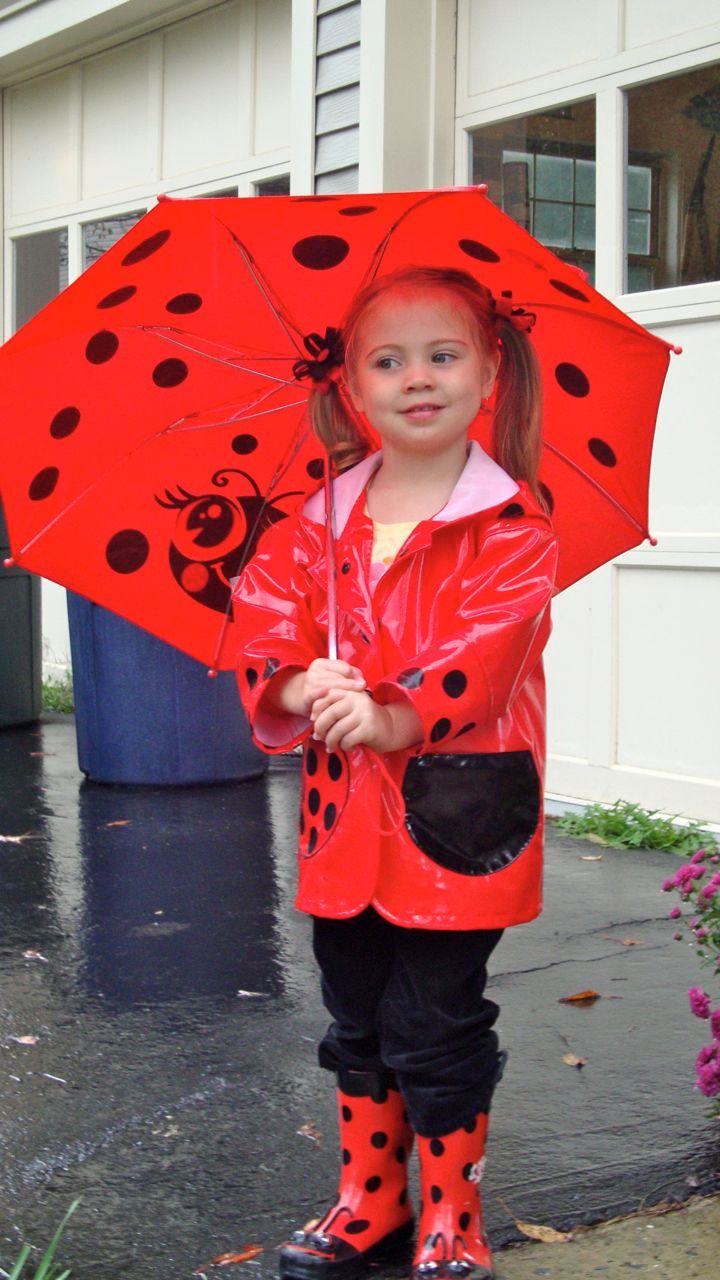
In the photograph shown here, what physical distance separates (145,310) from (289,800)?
11.8ft

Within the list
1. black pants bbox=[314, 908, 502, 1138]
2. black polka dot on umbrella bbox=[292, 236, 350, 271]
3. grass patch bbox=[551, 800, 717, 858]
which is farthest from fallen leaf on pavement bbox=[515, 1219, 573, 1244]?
grass patch bbox=[551, 800, 717, 858]

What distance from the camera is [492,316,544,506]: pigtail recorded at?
2471mm

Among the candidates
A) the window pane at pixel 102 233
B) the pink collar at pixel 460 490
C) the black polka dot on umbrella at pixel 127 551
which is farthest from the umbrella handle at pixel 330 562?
the window pane at pixel 102 233

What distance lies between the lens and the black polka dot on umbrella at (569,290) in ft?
8.16

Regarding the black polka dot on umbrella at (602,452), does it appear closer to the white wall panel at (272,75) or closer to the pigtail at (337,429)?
the pigtail at (337,429)

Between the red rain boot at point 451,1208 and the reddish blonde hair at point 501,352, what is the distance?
104cm

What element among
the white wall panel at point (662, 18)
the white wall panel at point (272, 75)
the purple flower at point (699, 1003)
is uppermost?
the white wall panel at point (272, 75)

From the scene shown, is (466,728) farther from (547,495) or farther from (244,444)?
(244,444)

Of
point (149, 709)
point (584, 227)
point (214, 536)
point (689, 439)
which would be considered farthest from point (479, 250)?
point (149, 709)

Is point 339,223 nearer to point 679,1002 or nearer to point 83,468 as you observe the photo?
point 83,468

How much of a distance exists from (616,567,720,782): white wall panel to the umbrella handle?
9.12ft

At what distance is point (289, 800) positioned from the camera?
5910 millimetres

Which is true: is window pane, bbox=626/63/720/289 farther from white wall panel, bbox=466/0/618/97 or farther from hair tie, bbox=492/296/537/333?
Answer: hair tie, bbox=492/296/537/333

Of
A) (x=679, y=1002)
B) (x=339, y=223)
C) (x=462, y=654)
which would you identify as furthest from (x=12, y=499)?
(x=679, y=1002)
